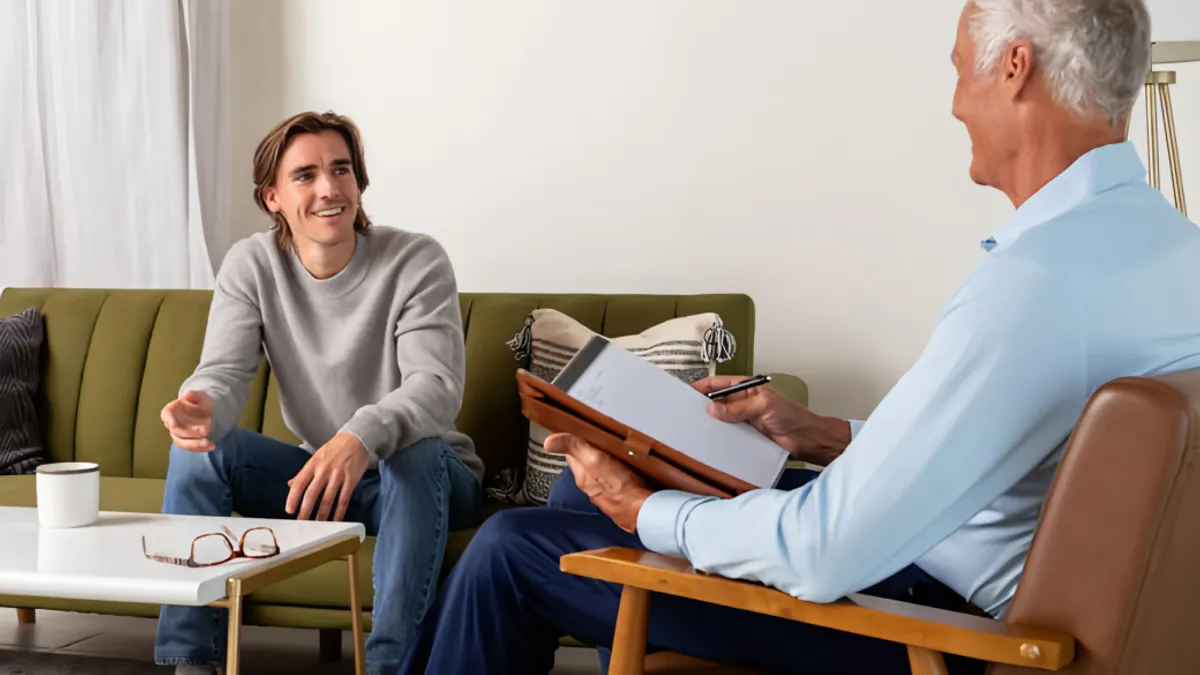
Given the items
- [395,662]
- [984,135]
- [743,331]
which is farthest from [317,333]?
[984,135]

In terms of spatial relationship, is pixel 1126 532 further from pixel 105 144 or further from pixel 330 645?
pixel 105 144

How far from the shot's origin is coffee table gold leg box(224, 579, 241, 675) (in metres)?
1.44

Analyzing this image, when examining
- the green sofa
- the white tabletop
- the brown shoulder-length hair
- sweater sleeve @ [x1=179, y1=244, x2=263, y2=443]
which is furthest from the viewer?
the green sofa

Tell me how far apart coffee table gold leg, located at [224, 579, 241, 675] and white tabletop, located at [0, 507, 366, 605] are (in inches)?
0.5

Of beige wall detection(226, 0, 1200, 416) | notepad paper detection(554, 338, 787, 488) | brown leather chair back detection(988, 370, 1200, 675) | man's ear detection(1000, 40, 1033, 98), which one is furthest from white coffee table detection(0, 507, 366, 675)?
beige wall detection(226, 0, 1200, 416)

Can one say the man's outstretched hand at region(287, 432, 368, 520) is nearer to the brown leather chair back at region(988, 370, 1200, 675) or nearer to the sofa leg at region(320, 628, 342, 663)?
the sofa leg at region(320, 628, 342, 663)

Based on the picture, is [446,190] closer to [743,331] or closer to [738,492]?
[743,331]

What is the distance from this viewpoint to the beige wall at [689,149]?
3.10 meters

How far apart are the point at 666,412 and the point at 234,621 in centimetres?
60

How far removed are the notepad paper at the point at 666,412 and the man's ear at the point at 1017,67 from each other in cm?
49

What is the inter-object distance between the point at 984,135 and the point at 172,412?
1450 millimetres

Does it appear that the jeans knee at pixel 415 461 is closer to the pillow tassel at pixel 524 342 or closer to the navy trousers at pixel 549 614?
the pillow tassel at pixel 524 342

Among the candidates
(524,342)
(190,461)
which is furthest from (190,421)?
(524,342)

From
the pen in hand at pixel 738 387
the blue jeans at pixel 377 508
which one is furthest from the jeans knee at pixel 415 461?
the pen in hand at pixel 738 387
